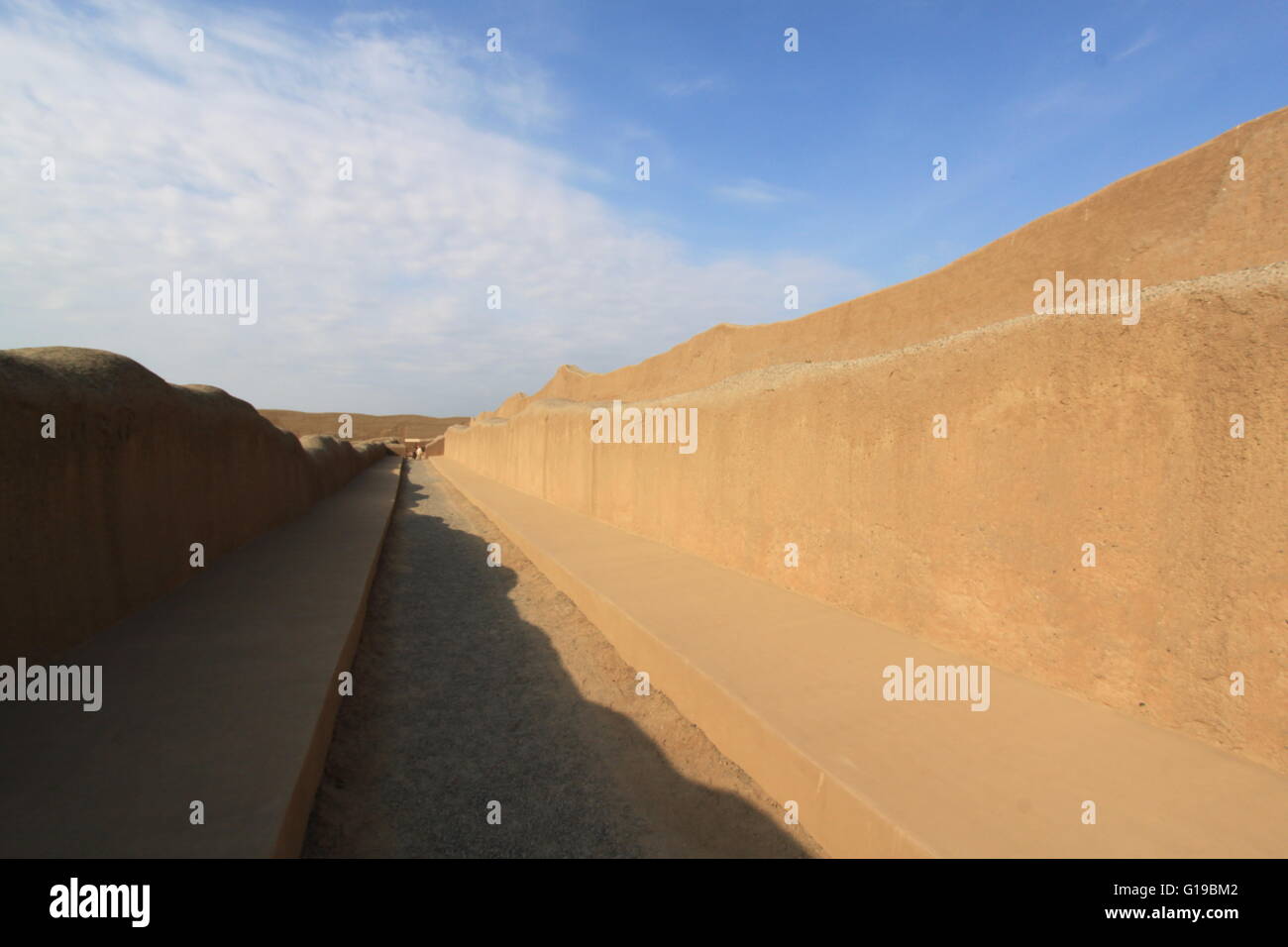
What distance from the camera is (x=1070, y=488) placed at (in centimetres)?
279

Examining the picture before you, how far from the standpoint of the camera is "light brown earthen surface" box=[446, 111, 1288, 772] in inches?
87.7

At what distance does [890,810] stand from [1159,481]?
1.74 m

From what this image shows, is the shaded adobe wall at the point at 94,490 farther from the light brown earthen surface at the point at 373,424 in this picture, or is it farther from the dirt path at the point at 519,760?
the light brown earthen surface at the point at 373,424

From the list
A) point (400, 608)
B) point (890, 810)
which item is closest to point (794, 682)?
point (890, 810)

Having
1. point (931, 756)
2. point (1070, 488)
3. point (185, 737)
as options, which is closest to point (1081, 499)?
point (1070, 488)

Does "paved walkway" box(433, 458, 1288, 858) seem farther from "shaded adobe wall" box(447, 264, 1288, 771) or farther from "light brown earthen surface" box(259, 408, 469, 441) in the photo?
"light brown earthen surface" box(259, 408, 469, 441)

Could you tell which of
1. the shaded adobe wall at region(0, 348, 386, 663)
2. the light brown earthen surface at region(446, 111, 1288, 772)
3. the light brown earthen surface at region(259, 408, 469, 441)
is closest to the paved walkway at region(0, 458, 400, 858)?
the shaded adobe wall at region(0, 348, 386, 663)

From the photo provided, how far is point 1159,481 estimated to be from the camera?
8.06ft

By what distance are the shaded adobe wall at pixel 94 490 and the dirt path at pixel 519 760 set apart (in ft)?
4.86

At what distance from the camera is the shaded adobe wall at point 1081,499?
7.26 ft

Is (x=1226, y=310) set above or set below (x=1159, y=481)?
above
